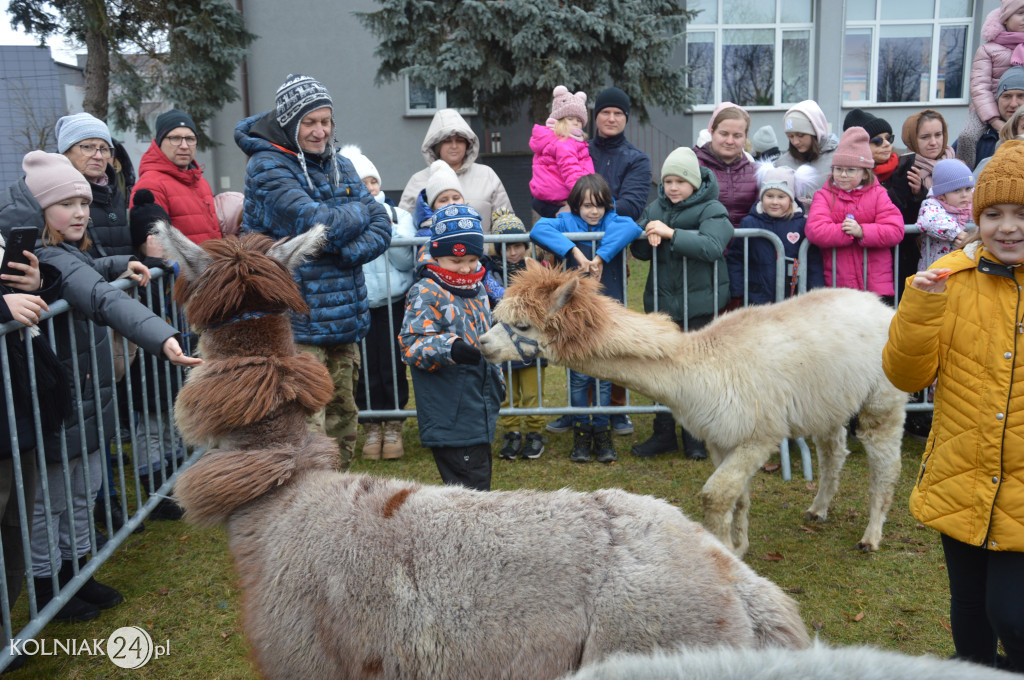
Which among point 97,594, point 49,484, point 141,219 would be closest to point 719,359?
point 49,484

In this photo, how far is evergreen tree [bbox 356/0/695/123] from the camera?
1340 cm

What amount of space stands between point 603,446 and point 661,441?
0.46m

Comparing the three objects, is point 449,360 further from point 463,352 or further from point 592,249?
point 592,249

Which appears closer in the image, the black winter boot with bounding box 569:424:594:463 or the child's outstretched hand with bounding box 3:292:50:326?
the child's outstretched hand with bounding box 3:292:50:326

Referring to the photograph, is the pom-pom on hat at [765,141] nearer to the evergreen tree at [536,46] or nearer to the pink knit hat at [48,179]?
the evergreen tree at [536,46]

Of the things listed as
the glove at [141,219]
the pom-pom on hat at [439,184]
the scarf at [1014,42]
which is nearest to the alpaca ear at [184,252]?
the glove at [141,219]

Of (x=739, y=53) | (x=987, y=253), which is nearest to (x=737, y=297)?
(x=987, y=253)

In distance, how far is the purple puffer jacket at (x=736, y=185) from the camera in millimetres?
6387

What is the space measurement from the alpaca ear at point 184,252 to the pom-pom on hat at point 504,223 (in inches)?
155

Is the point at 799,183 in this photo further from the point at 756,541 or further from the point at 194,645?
the point at 194,645

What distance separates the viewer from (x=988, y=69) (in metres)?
7.12

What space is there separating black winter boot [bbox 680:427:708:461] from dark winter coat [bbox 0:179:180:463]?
4.01 meters

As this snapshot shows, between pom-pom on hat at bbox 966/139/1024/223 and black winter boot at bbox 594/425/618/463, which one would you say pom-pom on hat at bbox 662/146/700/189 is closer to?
black winter boot at bbox 594/425/618/463

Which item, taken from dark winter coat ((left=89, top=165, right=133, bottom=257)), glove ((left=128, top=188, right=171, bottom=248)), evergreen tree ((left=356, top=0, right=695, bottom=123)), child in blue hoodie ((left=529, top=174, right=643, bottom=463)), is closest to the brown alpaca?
dark winter coat ((left=89, top=165, right=133, bottom=257))
